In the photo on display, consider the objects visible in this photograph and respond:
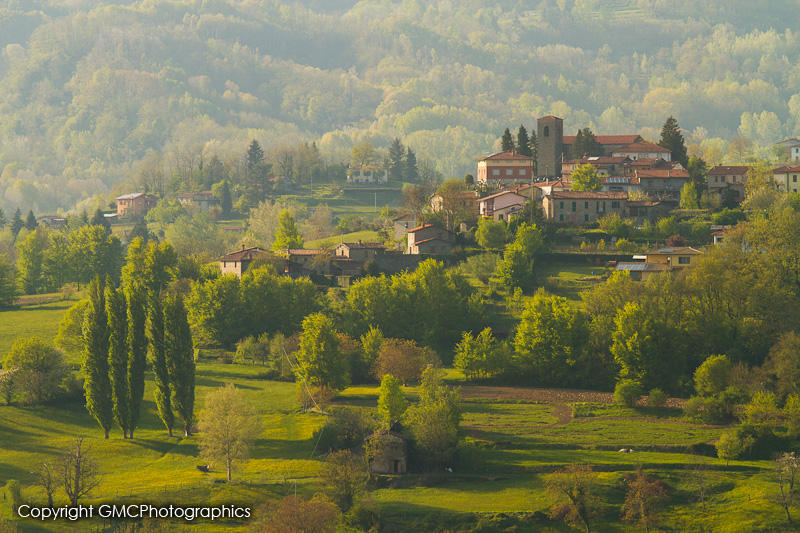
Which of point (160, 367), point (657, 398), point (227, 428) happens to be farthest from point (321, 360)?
point (657, 398)

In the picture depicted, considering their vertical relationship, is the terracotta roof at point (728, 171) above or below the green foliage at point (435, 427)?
above

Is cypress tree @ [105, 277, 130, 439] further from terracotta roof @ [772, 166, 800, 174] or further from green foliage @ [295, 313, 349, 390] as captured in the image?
terracotta roof @ [772, 166, 800, 174]

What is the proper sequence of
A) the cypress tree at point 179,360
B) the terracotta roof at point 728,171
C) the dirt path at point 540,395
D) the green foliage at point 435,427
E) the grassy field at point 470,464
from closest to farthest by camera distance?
the grassy field at point 470,464
the green foliage at point 435,427
the cypress tree at point 179,360
the dirt path at point 540,395
the terracotta roof at point 728,171

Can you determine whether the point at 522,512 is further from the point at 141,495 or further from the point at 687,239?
the point at 687,239

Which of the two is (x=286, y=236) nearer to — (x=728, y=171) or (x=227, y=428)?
(x=728, y=171)

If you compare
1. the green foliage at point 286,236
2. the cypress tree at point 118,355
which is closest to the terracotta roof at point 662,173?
the green foliage at point 286,236

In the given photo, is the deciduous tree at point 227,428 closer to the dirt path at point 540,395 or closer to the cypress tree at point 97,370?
the cypress tree at point 97,370
